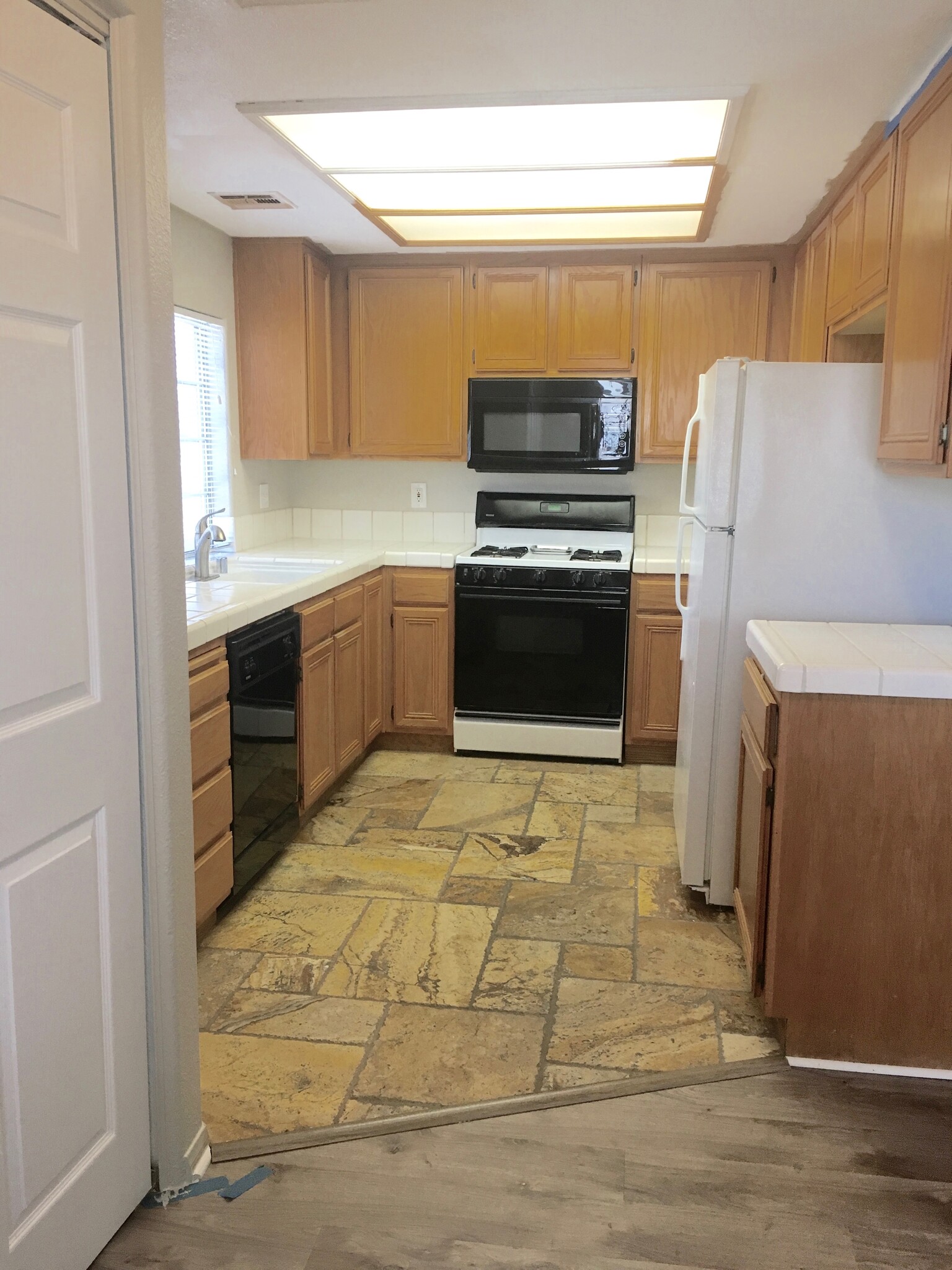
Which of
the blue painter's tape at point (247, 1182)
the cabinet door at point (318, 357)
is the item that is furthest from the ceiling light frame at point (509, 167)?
the blue painter's tape at point (247, 1182)

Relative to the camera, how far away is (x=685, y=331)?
4.44m

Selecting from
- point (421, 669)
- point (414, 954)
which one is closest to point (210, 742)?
point (414, 954)

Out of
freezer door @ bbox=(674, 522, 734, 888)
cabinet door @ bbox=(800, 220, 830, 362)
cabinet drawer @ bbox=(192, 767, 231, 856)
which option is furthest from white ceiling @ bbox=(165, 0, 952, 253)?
cabinet drawer @ bbox=(192, 767, 231, 856)

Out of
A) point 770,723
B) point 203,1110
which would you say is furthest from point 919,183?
point 203,1110

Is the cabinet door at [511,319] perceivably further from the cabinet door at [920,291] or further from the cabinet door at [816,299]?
the cabinet door at [920,291]

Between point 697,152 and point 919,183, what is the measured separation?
30.9 inches

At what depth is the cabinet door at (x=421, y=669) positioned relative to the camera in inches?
180

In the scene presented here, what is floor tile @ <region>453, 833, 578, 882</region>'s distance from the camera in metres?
3.40

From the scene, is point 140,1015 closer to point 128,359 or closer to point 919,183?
point 128,359

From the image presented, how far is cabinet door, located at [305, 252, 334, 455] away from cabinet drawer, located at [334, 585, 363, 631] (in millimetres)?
760

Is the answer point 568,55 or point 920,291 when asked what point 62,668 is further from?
point 920,291

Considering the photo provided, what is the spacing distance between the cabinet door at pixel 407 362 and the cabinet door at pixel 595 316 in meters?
0.48

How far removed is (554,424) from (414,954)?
258 cm

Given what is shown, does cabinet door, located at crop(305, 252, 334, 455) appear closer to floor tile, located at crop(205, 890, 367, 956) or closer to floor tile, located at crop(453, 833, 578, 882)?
floor tile, located at crop(453, 833, 578, 882)
